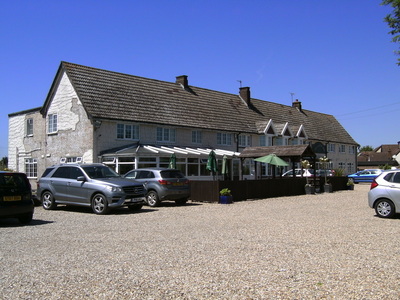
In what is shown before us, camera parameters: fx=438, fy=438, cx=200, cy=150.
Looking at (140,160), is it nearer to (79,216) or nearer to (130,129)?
(130,129)

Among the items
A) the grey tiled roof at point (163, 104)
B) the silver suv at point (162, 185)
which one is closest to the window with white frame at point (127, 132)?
the grey tiled roof at point (163, 104)

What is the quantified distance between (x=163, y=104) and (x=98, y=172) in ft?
53.2

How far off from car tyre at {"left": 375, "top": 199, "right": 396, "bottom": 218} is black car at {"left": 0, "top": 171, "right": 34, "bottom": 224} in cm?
1101

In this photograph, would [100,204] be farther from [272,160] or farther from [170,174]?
[272,160]

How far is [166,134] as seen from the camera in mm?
31172

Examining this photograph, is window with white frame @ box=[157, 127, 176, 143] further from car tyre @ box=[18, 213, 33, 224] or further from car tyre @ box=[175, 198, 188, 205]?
car tyre @ box=[18, 213, 33, 224]

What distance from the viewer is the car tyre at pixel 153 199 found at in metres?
18.9

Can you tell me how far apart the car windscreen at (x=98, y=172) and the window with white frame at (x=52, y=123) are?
14.1 metres

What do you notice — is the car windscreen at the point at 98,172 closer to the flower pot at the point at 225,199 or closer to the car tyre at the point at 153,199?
the car tyre at the point at 153,199

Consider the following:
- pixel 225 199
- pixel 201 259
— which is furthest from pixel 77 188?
pixel 201 259

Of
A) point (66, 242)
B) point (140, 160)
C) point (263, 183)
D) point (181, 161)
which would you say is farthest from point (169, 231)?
point (181, 161)

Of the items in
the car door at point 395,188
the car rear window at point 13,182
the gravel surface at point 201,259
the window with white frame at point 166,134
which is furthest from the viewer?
the window with white frame at point 166,134

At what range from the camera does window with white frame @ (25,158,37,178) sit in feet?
105

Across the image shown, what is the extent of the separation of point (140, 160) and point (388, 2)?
15.4 m
